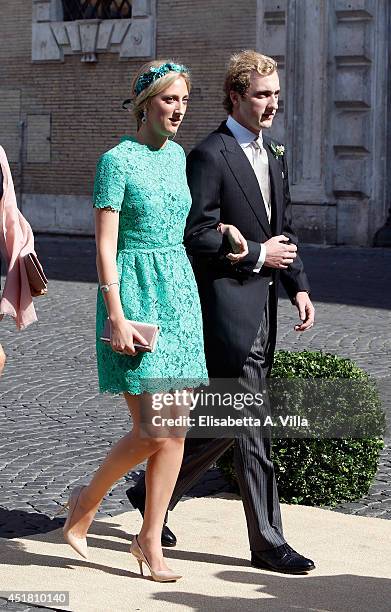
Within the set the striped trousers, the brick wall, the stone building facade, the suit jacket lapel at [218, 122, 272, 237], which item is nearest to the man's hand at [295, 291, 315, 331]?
the striped trousers

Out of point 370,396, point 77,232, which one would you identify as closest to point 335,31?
point 77,232

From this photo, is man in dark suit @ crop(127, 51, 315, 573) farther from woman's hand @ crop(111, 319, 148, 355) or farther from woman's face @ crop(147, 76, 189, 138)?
woman's hand @ crop(111, 319, 148, 355)

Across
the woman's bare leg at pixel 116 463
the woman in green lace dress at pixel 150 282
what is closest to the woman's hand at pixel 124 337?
the woman in green lace dress at pixel 150 282

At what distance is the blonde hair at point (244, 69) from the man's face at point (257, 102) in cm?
2

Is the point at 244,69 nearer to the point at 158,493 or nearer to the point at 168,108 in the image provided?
the point at 168,108

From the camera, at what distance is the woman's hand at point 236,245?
Result: 5012 mm

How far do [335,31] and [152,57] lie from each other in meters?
3.48

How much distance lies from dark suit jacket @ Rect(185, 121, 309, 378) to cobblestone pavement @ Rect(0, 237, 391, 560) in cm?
114

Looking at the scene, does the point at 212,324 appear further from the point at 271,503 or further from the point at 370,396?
the point at 370,396

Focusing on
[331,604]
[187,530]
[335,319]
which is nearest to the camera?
[331,604]

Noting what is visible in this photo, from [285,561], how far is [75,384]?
4.37 metres

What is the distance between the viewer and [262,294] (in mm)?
5191

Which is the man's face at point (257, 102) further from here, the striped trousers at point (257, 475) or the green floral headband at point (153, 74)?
the striped trousers at point (257, 475)

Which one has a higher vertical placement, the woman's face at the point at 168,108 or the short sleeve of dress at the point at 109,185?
the woman's face at the point at 168,108
